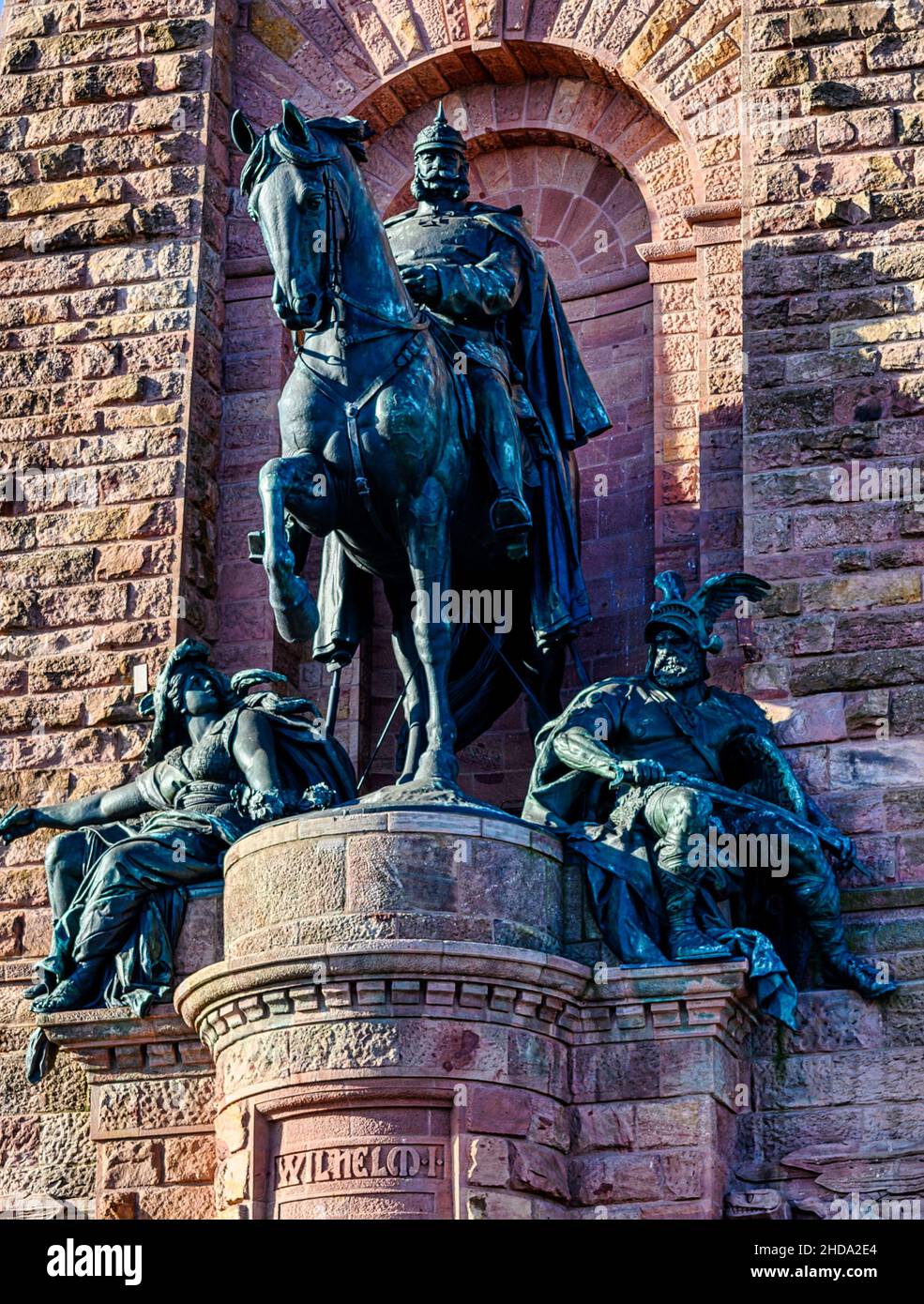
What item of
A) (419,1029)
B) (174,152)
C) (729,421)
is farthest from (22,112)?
(419,1029)

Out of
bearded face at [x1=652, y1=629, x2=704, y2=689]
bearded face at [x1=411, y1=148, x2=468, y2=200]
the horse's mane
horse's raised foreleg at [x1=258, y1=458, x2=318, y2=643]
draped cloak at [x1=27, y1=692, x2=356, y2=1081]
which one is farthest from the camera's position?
bearded face at [x1=411, y1=148, x2=468, y2=200]

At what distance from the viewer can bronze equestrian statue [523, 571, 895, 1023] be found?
52.5 feet

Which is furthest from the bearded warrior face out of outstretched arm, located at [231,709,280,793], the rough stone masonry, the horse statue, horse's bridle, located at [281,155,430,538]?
outstretched arm, located at [231,709,280,793]

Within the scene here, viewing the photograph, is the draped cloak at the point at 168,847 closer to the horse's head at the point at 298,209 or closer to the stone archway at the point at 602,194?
the stone archway at the point at 602,194

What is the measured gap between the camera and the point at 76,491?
63.2ft

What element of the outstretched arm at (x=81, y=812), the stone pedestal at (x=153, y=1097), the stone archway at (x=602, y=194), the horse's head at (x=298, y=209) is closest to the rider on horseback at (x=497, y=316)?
the stone archway at (x=602, y=194)

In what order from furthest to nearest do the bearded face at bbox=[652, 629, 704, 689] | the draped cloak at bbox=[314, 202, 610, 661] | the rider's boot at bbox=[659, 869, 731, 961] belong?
the draped cloak at bbox=[314, 202, 610, 661] < the bearded face at bbox=[652, 629, 704, 689] < the rider's boot at bbox=[659, 869, 731, 961]

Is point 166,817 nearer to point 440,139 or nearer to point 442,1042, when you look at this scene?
point 442,1042

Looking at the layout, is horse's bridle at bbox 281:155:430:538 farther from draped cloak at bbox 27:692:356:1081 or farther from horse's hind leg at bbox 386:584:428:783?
draped cloak at bbox 27:692:356:1081

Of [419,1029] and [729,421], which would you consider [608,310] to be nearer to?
[729,421]

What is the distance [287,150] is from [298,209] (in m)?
0.31

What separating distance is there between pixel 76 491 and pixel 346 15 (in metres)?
3.72

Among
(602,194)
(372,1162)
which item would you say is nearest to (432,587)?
(372,1162)

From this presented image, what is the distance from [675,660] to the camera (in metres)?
17.0
